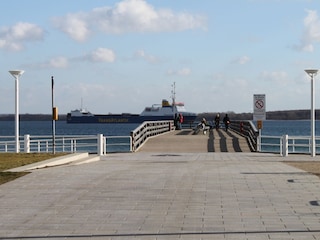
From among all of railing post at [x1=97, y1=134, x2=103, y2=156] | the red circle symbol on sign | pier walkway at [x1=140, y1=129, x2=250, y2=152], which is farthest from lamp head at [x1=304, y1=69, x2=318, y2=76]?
railing post at [x1=97, y1=134, x2=103, y2=156]

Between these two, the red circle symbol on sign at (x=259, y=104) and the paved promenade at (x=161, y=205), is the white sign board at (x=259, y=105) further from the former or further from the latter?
the paved promenade at (x=161, y=205)

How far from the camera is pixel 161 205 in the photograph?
1124 centimetres

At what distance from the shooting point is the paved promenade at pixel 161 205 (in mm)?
8828

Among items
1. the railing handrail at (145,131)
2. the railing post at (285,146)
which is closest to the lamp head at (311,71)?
the railing post at (285,146)

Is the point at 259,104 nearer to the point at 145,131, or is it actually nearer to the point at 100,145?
the point at 100,145

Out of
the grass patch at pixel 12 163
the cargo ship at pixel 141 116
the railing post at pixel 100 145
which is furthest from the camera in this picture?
the cargo ship at pixel 141 116

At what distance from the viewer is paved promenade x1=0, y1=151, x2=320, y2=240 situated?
883 centimetres

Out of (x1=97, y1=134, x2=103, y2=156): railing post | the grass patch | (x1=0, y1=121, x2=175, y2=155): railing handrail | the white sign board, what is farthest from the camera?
(x1=0, y1=121, x2=175, y2=155): railing handrail

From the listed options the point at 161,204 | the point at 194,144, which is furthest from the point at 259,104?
the point at 161,204

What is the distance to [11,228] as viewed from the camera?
30.1ft

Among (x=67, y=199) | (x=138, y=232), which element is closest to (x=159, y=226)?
(x=138, y=232)

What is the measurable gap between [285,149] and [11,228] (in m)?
19.0

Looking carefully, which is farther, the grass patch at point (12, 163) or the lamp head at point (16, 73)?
the lamp head at point (16, 73)

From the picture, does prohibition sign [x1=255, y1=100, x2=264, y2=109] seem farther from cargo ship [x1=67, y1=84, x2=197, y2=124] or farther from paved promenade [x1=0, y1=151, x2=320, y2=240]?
cargo ship [x1=67, y1=84, x2=197, y2=124]
